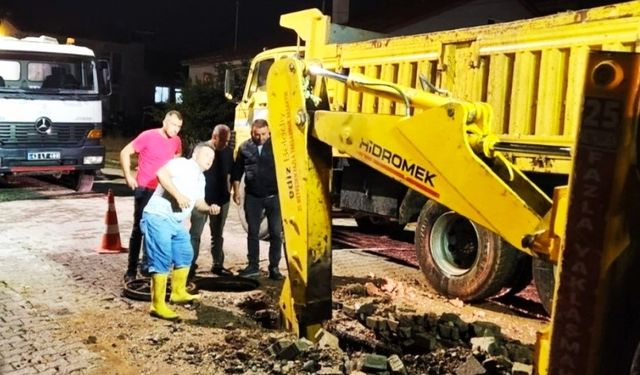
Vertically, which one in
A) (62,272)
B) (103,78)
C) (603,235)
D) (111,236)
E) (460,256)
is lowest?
(62,272)

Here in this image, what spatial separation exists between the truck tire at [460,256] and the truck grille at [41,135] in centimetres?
876

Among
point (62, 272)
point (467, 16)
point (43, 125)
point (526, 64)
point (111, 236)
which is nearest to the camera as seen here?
point (526, 64)

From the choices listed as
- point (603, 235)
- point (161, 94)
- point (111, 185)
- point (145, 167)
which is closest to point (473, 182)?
point (603, 235)

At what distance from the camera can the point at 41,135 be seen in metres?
13.1

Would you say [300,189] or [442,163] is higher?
[442,163]

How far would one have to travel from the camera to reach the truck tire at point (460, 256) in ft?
21.2

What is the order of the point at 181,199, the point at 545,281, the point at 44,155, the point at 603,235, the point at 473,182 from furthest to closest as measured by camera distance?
the point at 44,155 → the point at 545,281 → the point at 181,199 → the point at 473,182 → the point at 603,235

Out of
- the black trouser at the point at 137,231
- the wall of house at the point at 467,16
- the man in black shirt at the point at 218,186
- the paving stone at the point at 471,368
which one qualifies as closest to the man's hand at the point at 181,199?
the black trouser at the point at 137,231

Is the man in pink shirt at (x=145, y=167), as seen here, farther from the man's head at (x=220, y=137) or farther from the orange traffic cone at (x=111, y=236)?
the orange traffic cone at (x=111, y=236)

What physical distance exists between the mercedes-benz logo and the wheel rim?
9098 mm

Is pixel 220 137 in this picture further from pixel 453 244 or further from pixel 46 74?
pixel 46 74

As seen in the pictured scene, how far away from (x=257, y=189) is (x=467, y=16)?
17028 millimetres

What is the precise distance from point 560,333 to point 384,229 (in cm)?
838

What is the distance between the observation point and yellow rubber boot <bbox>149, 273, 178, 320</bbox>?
5680mm
